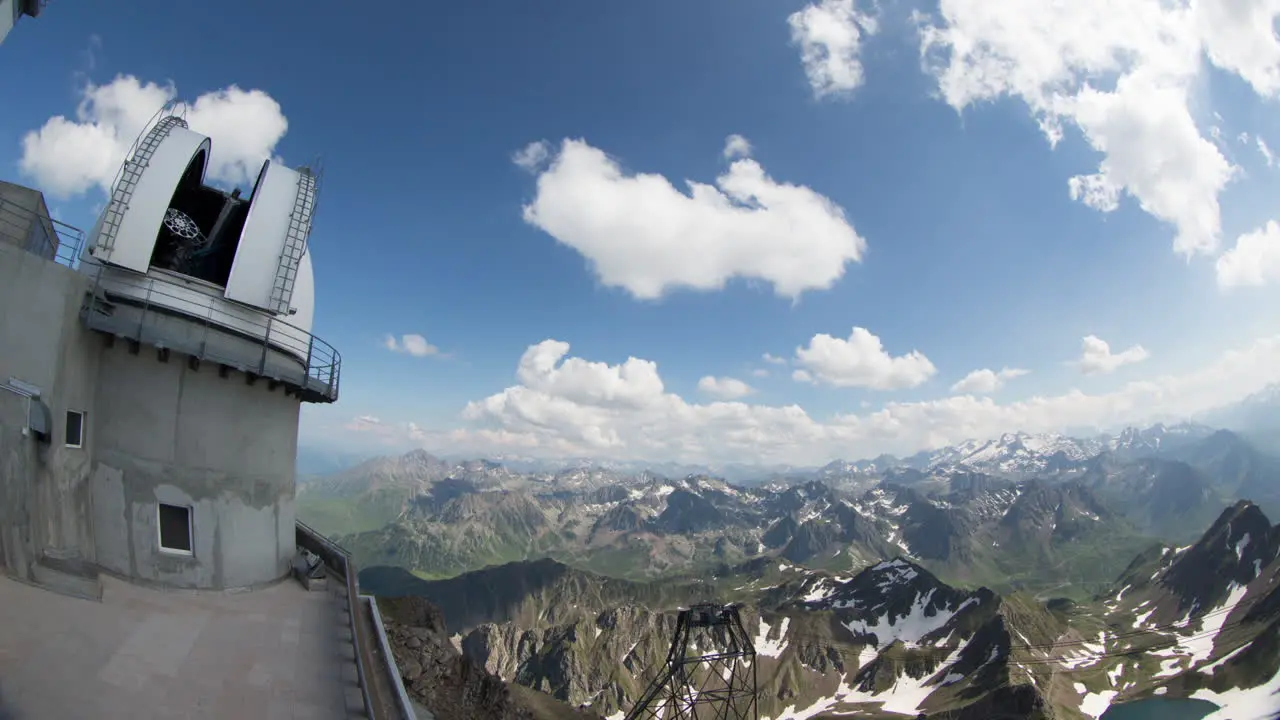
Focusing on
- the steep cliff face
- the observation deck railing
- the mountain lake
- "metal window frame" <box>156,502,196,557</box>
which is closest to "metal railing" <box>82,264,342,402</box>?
"metal window frame" <box>156,502,196,557</box>

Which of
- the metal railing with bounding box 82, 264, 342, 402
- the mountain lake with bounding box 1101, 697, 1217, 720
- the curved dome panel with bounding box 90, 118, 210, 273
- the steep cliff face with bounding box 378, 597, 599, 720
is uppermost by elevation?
the curved dome panel with bounding box 90, 118, 210, 273

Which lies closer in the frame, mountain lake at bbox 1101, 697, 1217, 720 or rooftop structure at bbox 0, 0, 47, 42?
rooftop structure at bbox 0, 0, 47, 42

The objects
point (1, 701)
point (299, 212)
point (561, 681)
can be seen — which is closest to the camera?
point (1, 701)

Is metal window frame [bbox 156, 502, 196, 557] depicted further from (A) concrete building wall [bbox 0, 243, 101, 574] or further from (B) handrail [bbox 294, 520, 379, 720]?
(B) handrail [bbox 294, 520, 379, 720]

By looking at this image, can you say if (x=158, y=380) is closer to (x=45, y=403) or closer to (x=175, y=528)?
(x=45, y=403)

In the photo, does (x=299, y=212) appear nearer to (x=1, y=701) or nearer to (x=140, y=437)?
(x=140, y=437)

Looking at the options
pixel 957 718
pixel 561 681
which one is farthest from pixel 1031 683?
pixel 561 681

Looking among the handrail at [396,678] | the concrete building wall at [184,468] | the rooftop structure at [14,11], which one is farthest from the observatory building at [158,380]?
the handrail at [396,678]
